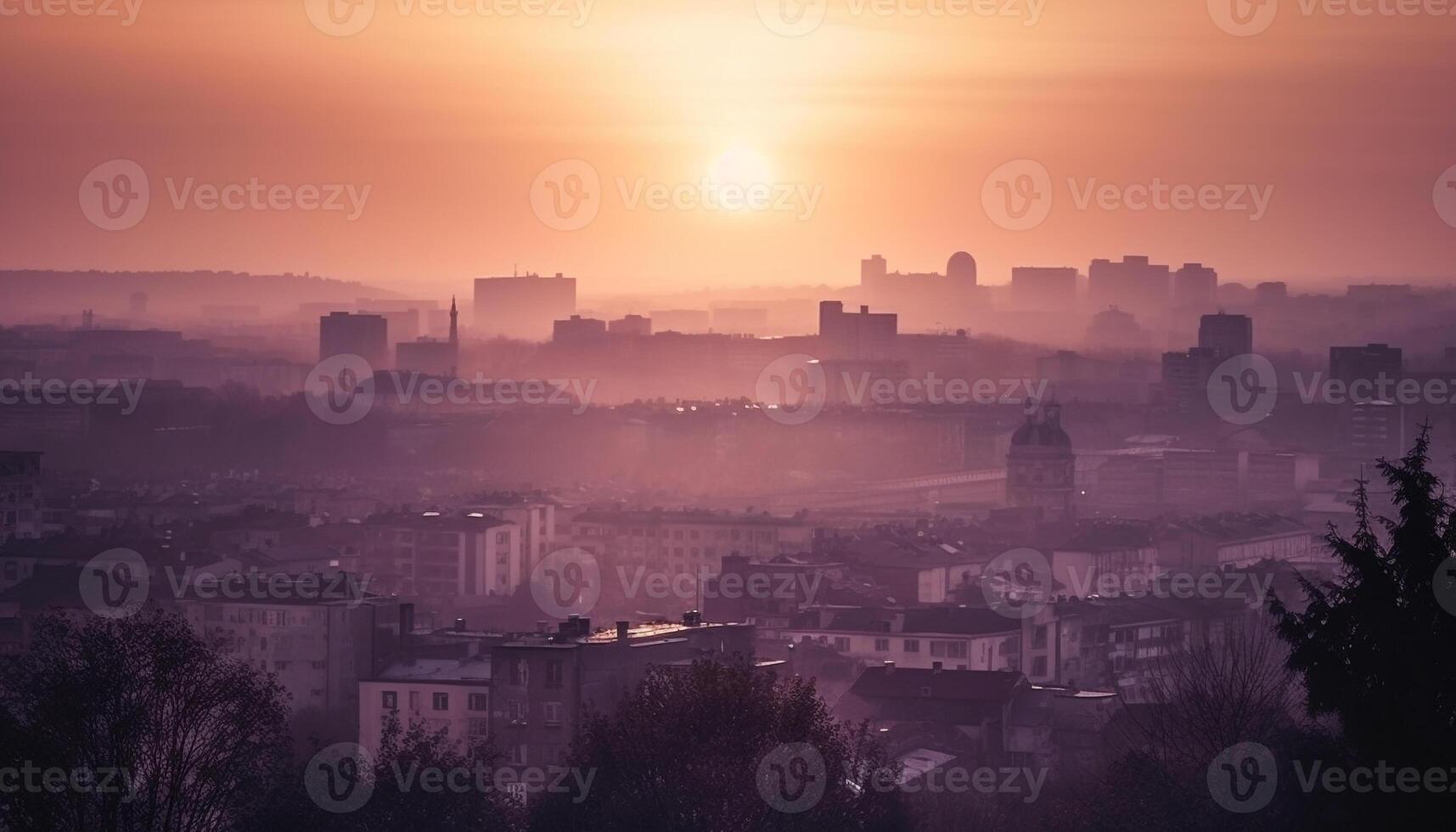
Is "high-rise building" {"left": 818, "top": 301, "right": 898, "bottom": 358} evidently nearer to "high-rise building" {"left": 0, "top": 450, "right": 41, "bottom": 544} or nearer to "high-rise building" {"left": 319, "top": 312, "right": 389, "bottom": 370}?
"high-rise building" {"left": 319, "top": 312, "right": 389, "bottom": 370}

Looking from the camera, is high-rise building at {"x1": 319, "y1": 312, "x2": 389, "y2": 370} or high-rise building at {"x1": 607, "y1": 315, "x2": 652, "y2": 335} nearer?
high-rise building at {"x1": 319, "y1": 312, "x2": 389, "y2": 370}

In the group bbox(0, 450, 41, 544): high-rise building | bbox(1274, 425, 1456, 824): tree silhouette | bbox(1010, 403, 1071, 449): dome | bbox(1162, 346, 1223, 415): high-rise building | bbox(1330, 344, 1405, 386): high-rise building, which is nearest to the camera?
bbox(1274, 425, 1456, 824): tree silhouette

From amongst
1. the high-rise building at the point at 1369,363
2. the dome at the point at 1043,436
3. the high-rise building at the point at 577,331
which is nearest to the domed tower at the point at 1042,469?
the dome at the point at 1043,436

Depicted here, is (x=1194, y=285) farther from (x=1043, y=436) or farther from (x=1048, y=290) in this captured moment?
(x=1043, y=436)

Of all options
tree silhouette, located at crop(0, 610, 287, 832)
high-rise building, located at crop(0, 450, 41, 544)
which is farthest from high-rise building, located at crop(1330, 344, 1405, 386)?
tree silhouette, located at crop(0, 610, 287, 832)

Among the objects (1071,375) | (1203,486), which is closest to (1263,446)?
(1203,486)
